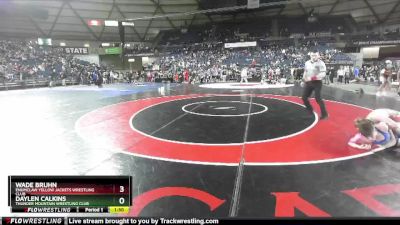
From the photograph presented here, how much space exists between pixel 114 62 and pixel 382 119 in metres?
37.6

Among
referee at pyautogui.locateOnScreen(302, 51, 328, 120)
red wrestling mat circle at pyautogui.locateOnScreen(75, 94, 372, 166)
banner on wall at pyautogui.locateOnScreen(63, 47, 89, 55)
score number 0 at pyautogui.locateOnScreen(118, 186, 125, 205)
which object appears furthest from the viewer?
banner on wall at pyautogui.locateOnScreen(63, 47, 89, 55)

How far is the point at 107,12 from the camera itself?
2878 centimetres

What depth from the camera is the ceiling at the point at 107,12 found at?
25.2 meters

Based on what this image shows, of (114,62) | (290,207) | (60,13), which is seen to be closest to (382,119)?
(290,207)

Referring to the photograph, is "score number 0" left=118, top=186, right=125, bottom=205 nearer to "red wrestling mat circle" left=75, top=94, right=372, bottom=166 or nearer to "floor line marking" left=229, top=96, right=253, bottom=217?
"floor line marking" left=229, top=96, right=253, bottom=217

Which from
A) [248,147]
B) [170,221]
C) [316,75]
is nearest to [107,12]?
[316,75]

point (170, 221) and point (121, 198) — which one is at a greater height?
point (121, 198)

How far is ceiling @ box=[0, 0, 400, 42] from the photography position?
82.5 ft

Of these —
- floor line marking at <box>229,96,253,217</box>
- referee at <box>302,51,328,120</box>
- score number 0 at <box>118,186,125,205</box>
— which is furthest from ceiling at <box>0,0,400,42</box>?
score number 0 at <box>118,186,125,205</box>

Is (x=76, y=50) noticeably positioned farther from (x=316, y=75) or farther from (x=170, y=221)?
(x=170, y=221)

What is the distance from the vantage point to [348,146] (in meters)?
3.88

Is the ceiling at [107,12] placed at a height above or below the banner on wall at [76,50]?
above

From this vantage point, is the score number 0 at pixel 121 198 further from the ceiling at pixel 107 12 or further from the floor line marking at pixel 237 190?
the ceiling at pixel 107 12

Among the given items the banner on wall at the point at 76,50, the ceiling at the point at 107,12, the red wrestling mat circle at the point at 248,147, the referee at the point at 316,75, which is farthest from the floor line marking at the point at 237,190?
the banner on wall at the point at 76,50
